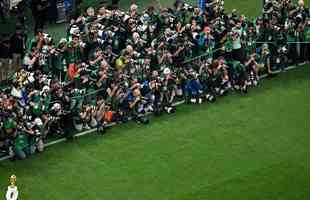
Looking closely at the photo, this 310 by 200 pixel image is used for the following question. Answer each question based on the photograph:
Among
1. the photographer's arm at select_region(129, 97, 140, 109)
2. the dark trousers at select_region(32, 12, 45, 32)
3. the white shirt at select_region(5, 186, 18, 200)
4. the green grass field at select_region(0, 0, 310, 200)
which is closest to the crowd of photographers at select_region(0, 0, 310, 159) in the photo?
the photographer's arm at select_region(129, 97, 140, 109)

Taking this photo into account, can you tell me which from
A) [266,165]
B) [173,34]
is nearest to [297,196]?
[266,165]

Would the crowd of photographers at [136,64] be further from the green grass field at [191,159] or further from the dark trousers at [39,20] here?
the dark trousers at [39,20]

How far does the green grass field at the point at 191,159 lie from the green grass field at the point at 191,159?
26mm

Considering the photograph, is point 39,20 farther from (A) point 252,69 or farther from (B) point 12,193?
(B) point 12,193

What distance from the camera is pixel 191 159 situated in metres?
24.7

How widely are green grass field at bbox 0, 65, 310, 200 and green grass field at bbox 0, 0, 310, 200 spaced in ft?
0.09

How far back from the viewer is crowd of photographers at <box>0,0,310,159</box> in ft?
82.6

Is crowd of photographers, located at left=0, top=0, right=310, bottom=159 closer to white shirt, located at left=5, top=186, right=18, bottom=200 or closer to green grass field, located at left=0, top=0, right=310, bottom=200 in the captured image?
green grass field, located at left=0, top=0, right=310, bottom=200

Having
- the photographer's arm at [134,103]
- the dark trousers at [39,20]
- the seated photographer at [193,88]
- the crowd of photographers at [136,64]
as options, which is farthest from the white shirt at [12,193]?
the dark trousers at [39,20]

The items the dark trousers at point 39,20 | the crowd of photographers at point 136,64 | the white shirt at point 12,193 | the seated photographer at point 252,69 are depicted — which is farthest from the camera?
the dark trousers at point 39,20

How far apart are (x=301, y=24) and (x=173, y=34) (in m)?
4.97

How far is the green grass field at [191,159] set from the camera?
23.0 metres

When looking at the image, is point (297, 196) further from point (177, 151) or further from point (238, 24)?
point (238, 24)

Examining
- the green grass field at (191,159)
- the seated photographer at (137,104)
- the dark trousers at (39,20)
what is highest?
the dark trousers at (39,20)
